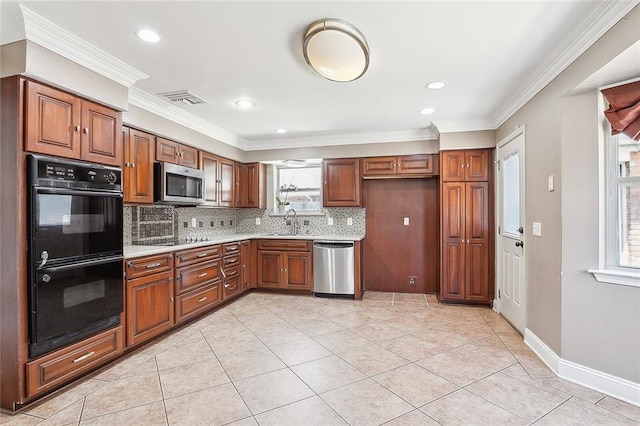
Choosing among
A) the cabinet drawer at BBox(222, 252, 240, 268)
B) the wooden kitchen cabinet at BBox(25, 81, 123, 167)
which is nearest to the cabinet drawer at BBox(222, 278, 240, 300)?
the cabinet drawer at BBox(222, 252, 240, 268)

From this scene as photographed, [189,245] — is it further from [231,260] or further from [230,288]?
[230,288]

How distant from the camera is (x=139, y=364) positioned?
259 centimetres

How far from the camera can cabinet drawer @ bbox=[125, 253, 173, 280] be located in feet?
9.06

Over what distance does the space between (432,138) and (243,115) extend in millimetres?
2658

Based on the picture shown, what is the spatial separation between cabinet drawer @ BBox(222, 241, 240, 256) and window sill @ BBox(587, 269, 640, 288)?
12.2 ft

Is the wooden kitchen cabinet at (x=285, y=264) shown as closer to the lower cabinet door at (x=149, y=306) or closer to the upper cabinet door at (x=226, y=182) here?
the upper cabinet door at (x=226, y=182)

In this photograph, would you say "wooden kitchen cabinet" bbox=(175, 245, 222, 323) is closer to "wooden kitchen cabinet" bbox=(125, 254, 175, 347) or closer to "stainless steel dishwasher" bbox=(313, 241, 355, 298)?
"wooden kitchen cabinet" bbox=(125, 254, 175, 347)

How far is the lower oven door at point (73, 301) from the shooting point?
2.06m

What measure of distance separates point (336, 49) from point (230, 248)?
9.85ft

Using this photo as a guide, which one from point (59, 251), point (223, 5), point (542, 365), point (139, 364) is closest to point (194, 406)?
point (139, 364)

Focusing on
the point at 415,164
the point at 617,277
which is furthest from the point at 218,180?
the point at 617,277

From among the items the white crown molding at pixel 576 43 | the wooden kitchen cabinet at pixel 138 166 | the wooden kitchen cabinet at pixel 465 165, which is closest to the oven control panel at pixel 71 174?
the wooden kitchen cabinet at pixel 138 166

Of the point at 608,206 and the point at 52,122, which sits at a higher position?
the point at 52,122

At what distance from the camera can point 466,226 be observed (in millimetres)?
4133
